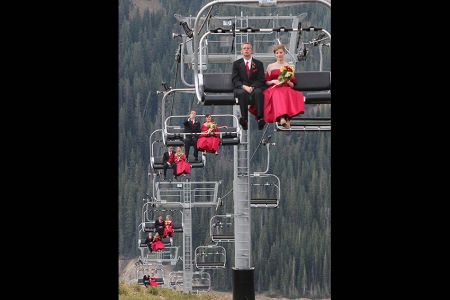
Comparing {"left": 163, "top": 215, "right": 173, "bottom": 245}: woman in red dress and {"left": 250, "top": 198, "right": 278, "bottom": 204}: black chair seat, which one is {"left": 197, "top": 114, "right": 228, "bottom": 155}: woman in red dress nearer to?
{"left": 250, "top": 198, "right": 278, "bottom": 204}: black chair seat

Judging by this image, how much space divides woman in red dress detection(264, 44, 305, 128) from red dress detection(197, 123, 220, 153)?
6.43 metres

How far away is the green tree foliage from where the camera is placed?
94.3 meters

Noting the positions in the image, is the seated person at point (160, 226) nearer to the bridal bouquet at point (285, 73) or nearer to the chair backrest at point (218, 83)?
the chair backrest at point (218, 83)

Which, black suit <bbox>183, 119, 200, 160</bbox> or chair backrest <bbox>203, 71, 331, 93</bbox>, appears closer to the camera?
chair backrest <bbox>203, 71, 331, 93</bbox>

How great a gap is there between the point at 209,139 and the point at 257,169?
99.1 metres

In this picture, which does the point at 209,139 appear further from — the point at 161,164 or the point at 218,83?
the point at 218,83

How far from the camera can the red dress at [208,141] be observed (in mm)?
17438

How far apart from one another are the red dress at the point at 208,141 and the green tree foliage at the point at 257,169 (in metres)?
58.6

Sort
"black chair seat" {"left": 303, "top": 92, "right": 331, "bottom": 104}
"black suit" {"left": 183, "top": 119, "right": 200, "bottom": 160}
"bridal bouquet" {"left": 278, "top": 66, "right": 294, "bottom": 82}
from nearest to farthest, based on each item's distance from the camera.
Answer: "bridal bouquet" {"left": 278, "top": 66, "right": 294, "bottom": 82} < "black chair seat" {"left": 303, "top": 92, "right": 331, "bottom": 104} < "black suit" {"left": 183, "top": 119, "right": 200, "bottom": 160}

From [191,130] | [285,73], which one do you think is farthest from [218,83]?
[191,130]

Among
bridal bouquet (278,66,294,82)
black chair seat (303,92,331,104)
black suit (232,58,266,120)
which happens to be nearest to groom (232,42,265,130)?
black suit (232,58,266,120)
